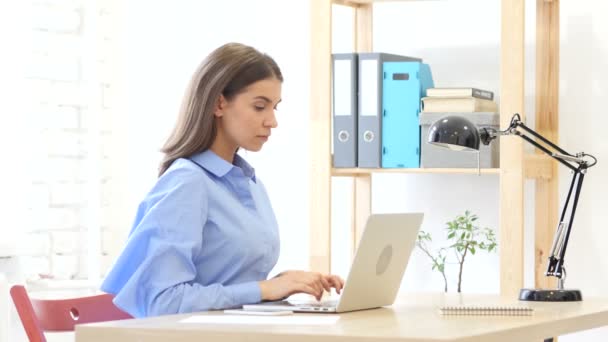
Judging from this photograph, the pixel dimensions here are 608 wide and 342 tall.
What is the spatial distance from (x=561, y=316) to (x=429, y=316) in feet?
0.92

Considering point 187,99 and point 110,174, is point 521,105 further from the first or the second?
point 110,174

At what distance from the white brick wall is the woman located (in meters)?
1.34

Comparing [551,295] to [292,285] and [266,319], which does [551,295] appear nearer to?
[292,285]

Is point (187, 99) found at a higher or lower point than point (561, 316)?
higher

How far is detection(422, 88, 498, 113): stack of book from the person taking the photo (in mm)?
3235

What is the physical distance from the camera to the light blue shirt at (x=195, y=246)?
84.2 inches

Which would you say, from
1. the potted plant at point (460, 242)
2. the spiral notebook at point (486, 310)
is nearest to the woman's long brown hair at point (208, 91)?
the spiral notebook at point (486, 310)

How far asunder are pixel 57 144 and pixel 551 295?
189 centimetres

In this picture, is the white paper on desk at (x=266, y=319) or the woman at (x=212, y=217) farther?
the woman at (x=212, y=217)

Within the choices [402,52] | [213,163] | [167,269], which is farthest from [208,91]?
[402,52]

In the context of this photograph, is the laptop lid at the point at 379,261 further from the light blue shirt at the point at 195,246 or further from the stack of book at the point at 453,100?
the stack of book at the point at 453,100

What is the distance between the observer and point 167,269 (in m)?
2.14

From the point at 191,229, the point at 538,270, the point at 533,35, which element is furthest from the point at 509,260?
the point at 191,229

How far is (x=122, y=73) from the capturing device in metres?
4.02
